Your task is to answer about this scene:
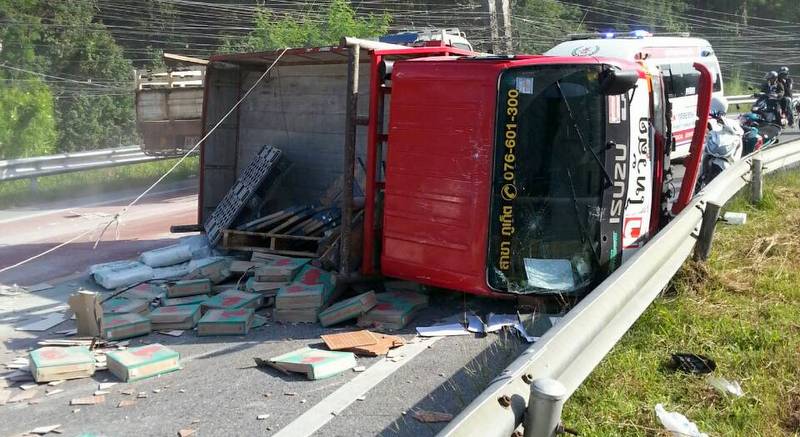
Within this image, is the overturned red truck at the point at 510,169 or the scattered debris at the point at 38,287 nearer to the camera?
the overturned red truck at the point at 510,169

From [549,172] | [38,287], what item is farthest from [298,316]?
[38,287]

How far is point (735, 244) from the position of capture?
6953 millimetres

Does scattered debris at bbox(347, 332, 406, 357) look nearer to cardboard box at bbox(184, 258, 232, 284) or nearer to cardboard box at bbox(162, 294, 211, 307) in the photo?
cardboard box at bbox(162, 294, 211, 307)

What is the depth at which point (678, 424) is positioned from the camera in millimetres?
3750

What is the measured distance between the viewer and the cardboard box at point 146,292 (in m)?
7.69

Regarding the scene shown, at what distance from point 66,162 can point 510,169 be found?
1316 cm

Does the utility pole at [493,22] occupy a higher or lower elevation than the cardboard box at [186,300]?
higher

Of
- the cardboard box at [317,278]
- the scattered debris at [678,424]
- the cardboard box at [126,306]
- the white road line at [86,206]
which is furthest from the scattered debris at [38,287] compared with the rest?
the scattered debris at [678,424]

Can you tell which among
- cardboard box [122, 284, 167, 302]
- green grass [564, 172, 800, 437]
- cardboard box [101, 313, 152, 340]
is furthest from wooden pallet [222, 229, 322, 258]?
green grass [564, 172, 800, 437]

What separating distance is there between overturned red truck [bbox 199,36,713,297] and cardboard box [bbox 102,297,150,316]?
6.14 ft

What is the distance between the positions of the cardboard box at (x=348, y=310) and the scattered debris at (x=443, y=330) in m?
0.58

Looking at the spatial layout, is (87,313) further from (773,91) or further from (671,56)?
(773,91)

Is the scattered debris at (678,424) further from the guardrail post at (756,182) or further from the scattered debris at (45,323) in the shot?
the scattered debris at (45,323)

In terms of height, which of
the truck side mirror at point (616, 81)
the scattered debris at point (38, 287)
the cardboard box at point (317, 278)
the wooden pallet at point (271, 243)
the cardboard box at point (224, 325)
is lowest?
the scattered debris at point (38, 287)
